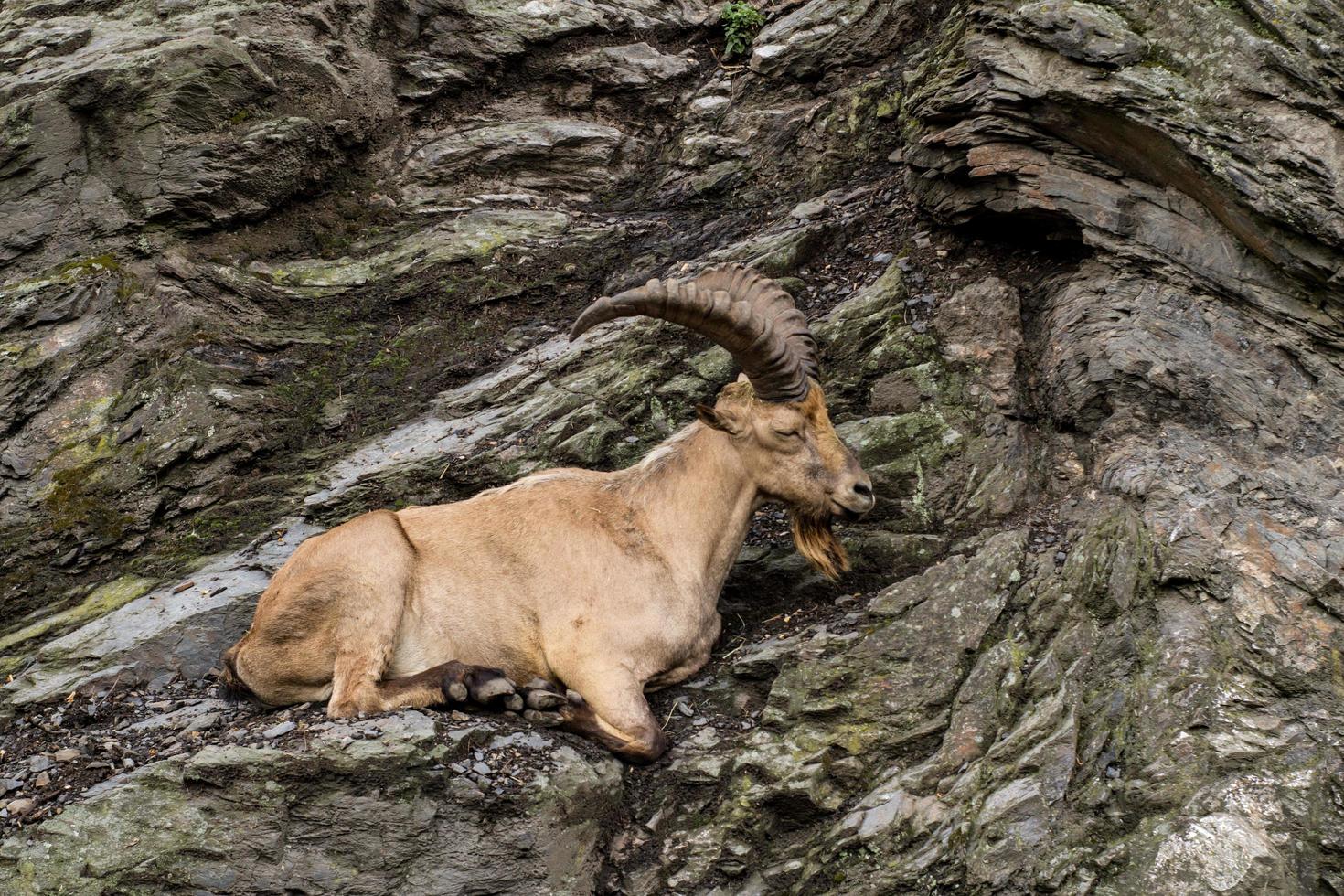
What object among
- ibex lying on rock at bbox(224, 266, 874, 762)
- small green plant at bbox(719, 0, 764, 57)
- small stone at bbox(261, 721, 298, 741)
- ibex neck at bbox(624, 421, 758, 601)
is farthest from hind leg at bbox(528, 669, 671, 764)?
small green plant at bbox(719, 0, 764, 57)

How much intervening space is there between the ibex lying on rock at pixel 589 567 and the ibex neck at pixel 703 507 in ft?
0.04

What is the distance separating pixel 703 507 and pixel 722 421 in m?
0.66

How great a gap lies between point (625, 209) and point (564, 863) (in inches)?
315

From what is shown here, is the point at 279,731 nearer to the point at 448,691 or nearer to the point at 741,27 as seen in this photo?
the point at 448,691

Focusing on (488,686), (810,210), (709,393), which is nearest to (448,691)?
(488,686)

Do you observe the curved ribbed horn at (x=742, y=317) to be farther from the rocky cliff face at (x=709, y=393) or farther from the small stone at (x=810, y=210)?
the small stone at (x=810, y=210)

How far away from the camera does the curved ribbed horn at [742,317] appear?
818 centimetres

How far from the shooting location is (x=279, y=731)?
740 centimetres

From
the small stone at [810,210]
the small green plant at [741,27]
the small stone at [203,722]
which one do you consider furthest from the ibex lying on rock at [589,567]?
the small green plant at [741,27]

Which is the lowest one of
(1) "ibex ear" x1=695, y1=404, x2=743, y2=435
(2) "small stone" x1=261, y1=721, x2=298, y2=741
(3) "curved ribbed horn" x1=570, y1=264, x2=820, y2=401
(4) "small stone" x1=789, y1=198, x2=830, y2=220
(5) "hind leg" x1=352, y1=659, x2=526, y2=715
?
(5) "hind leg" x1=352, y1=659, x2=526, y2=715

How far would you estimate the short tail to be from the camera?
26.9 feet

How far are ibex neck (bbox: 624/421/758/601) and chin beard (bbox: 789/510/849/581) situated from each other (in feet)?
1.25

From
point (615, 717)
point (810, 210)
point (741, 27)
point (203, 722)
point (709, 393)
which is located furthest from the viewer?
point (741, 27)

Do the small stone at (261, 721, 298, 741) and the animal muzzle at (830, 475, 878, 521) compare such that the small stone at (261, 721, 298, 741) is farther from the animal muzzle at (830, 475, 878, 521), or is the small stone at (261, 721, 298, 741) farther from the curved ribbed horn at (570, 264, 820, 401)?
the animal muzzle at (830, 475, 878, 521)
